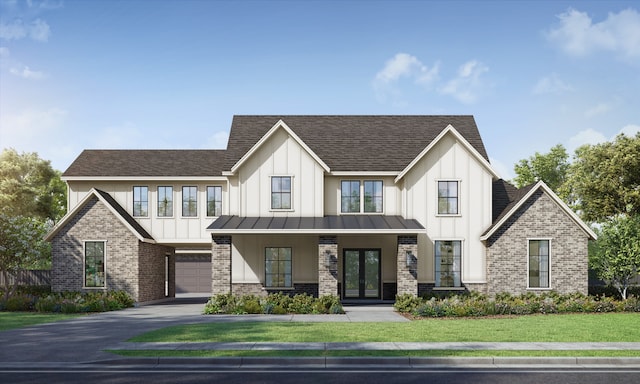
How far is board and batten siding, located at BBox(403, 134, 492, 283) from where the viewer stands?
28.2 metres

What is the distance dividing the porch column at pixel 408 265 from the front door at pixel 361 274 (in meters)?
3.12

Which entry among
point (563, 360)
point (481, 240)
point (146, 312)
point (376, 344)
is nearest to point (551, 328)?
point (563, 360)

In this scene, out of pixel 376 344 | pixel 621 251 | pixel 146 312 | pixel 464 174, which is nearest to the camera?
pixel 376 344

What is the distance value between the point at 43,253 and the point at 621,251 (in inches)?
1097

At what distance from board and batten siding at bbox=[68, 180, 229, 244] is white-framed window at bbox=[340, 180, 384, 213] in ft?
20.7

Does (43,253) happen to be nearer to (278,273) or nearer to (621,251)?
(278,273)

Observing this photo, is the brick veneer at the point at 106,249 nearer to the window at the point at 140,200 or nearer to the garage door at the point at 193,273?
the window at the point at 140,200

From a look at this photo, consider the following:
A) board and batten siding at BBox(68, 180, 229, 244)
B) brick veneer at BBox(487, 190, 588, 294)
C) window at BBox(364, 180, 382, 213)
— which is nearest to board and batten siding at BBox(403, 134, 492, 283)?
brick veneer at BBox(487, 190, 588, 294)

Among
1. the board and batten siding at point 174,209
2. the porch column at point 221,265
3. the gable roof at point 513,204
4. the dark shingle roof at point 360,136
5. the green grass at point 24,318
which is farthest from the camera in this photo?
the board and batten siding at point 174,209


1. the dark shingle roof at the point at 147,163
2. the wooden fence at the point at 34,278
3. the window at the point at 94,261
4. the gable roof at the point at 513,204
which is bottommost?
the wooden fence at the point at 34,278

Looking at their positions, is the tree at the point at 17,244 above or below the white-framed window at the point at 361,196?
below

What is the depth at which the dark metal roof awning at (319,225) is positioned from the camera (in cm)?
2584

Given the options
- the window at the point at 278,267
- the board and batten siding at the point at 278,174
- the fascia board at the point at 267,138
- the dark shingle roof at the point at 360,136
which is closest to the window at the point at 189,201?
the dark shingle roof at the point at 360,136

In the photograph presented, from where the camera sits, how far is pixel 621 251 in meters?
26.6
